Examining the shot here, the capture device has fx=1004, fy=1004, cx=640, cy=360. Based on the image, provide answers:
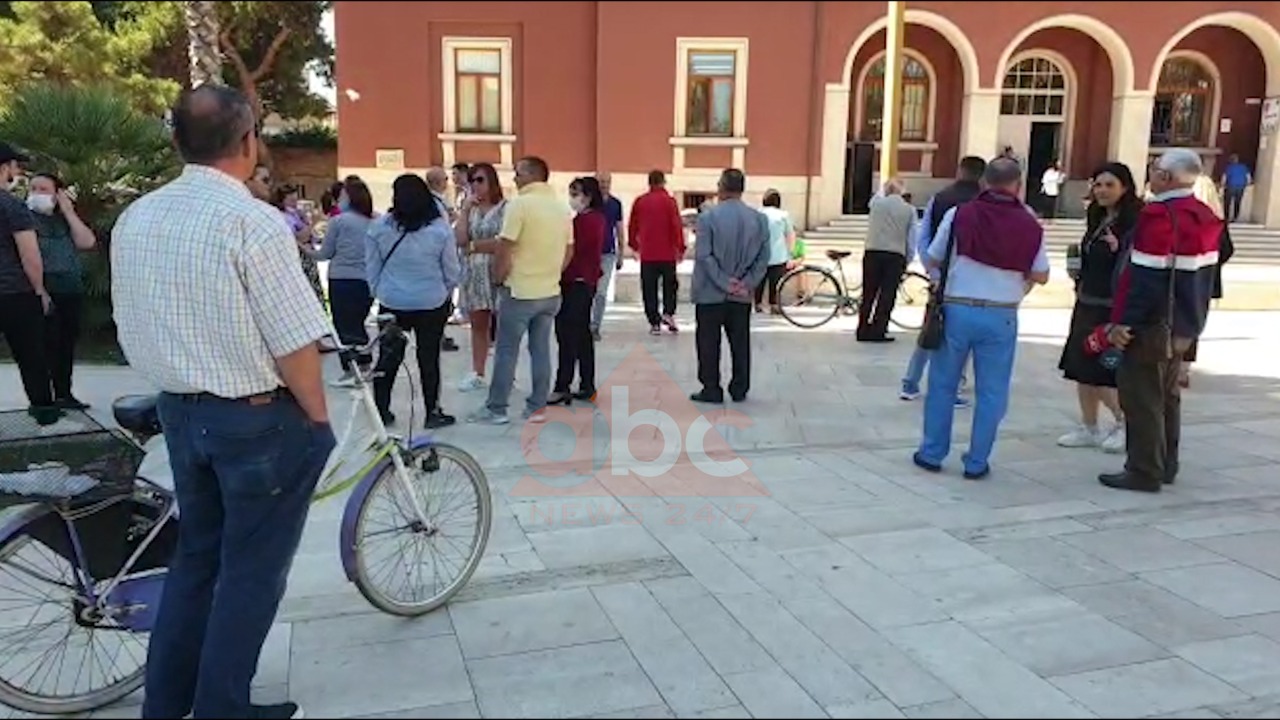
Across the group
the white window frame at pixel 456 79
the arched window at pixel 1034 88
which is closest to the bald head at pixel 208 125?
the white window frame at pixel 456 79

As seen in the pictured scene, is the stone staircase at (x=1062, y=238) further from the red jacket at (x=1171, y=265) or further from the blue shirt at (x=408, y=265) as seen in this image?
the red jacket at (x=1171, y=265)

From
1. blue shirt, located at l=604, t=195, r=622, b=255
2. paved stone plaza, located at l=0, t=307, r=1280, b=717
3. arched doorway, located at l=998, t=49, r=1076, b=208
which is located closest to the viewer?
paved stone plaza, located at l=0, t=307, r=1280, b=717

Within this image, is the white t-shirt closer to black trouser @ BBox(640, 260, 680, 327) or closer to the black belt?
black trouser @ BBox(640, 260, 680, 327)

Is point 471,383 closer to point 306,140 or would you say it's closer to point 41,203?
point 41,203

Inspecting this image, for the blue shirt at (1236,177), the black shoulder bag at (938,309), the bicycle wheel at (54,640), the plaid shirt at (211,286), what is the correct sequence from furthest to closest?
the blue shirt at (1236,177) → the black shoulder bag at (938,309) → the bicycle wheel at (54,640) → the plaid shirt at (211,286)

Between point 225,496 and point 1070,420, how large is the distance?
19.9 feet

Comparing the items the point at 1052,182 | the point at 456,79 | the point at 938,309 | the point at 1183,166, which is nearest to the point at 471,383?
the point at 938,309

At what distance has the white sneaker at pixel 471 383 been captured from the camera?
7.73 m

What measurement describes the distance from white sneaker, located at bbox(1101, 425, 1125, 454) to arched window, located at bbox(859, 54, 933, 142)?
1740 centimetres

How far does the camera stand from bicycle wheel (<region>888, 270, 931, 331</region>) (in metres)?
11.8

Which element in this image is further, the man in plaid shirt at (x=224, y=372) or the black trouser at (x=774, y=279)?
the black trouser at (x=774, y=279)

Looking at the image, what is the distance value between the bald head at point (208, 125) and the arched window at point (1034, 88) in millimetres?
22852

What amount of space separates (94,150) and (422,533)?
21.8ft

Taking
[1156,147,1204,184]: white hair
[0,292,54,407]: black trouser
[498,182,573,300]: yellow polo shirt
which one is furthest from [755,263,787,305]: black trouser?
[0,292,54,407]: black trouser
